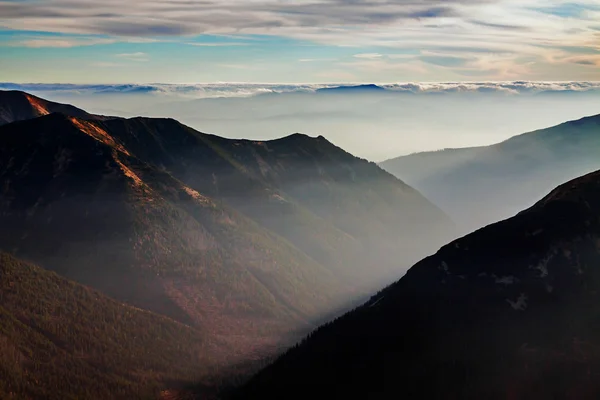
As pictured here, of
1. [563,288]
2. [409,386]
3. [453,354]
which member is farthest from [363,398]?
[563,288]

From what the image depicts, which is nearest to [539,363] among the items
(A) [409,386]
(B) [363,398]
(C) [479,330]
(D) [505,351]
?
(D) [505,351]

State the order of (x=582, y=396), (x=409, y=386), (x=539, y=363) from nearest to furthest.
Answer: (x=582, y=396)
(x=539, y=363)
(x=409, y=386)

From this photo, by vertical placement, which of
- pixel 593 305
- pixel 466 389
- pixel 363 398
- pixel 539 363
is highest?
pixel 593 305

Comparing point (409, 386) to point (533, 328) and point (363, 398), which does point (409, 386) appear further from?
point (533, 328)

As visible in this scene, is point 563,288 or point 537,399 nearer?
point 537,399

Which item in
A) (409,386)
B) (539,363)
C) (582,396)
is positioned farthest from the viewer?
(409,386)

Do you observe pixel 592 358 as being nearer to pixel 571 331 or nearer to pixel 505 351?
pixel 571 331

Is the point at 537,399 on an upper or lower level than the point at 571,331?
lower

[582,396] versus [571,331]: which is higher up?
[571,331]

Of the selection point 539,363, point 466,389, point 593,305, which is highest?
point 593,305
